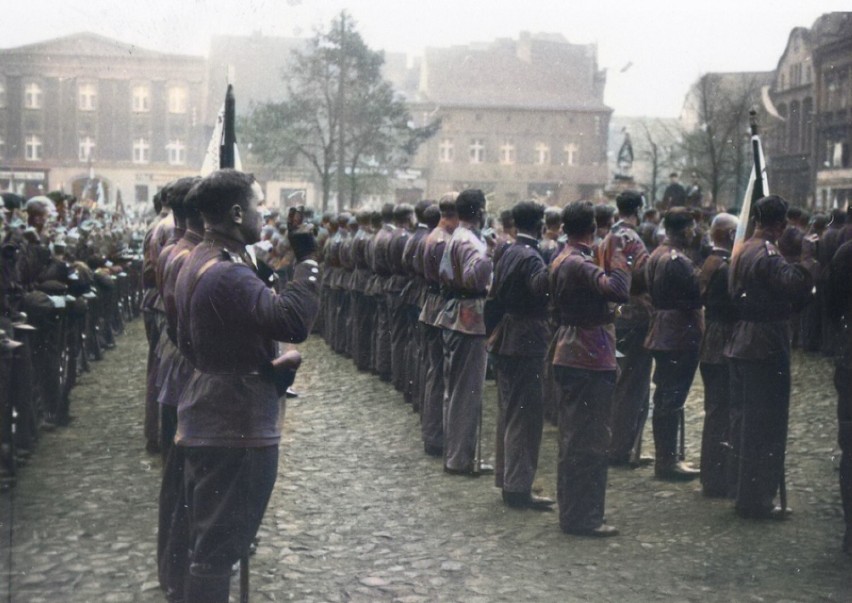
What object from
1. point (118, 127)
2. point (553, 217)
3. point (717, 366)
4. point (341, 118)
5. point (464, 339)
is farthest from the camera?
point (118, 127)

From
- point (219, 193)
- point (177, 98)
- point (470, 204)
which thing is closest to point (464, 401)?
point (470, 204)

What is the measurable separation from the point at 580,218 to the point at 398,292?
5427 millimetres

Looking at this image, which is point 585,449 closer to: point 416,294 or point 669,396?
point 669,396

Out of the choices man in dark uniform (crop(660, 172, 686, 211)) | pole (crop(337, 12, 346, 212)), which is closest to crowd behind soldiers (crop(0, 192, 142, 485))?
man in dark uniform (crop(660, 172, 686, 211))

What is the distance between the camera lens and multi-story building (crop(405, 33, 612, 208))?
3600 cm

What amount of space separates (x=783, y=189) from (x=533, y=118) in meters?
9.87

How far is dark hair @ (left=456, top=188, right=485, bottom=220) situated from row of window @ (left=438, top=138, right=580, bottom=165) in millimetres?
28828

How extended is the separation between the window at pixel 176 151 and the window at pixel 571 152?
54.3 feet

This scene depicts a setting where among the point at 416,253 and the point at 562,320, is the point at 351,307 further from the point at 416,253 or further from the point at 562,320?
the point at 562,320

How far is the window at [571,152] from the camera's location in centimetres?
3697

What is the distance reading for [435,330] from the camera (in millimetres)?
9250

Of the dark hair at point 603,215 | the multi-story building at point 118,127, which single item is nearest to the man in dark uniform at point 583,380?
the dark hair at point 603,215

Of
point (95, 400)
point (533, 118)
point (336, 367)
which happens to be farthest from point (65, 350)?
point (533, 118)

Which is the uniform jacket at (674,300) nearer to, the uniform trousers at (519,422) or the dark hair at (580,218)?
the uniform trousers at (519,422)
